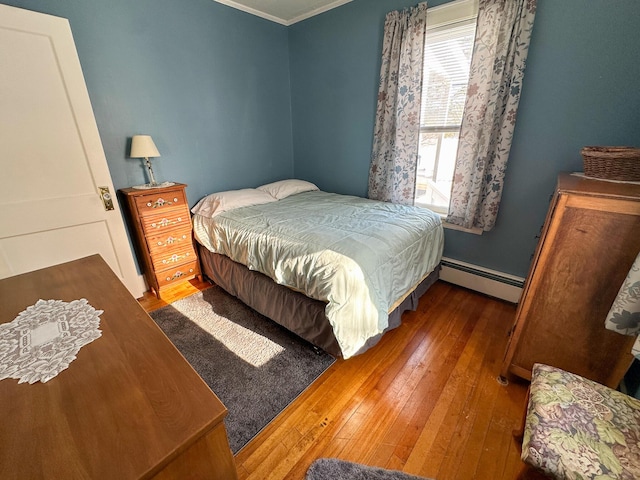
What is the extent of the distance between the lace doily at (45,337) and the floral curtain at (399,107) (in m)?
2.37

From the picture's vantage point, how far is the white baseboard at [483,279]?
2.19 metres

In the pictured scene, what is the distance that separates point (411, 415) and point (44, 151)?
2.80m

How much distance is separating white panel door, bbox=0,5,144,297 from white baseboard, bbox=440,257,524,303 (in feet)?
9.77

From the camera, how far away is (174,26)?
7.53ft

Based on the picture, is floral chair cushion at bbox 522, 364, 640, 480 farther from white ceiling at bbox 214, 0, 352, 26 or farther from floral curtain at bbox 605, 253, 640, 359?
white ceiling at bbox 214, 0, 352, 26

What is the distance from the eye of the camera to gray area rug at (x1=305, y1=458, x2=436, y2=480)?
1.09 meters

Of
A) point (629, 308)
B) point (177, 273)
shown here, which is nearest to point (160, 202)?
point (177, 273)

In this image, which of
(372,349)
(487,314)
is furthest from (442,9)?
(372,349)

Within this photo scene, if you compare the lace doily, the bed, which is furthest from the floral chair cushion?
the lace doily

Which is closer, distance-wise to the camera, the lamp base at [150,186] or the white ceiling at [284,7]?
the lamp base at [150,186]

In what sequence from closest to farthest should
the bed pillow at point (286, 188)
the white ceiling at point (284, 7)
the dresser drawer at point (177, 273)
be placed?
the dresser drawer at point (177, 273) → the white ceiling at point (284, 7) → the bed pillow at point (286, 188)

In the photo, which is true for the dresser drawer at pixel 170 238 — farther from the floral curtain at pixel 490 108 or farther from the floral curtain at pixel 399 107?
the floral curtain at pixel 490 108

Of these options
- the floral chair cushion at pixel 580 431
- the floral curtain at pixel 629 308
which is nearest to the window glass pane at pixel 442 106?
the floral curtain at pixel 629 308

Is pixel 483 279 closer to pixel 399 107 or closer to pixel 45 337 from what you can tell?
pixel 399 107
